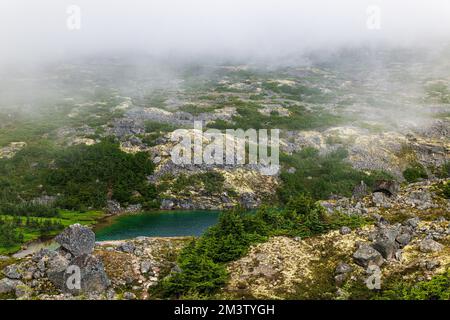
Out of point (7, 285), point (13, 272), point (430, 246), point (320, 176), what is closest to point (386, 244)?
point (430, 246)

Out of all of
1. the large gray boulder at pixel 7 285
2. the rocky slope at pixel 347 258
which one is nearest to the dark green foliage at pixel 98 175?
the large gray boulder at pixel 7 285

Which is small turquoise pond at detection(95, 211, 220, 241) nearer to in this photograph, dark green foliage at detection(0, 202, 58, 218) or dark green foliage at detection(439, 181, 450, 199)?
dark green foliage at detection(0, 202, 58, 218)

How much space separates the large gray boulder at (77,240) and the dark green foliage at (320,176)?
102 metres

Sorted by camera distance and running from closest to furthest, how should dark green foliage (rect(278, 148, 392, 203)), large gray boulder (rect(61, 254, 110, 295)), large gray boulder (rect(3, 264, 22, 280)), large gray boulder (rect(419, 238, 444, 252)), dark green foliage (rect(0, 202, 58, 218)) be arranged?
large gray boulder (rect(61, 254, 110, 295)) → large gray boulder (rect(419, 238, 444, 252)) → large gray boulder (rect(3, 264, 22, 280)) → dark green foliage (rect(0, 202, 58, 218)) → dark green foliage (rect(278, 148, 392, 203))

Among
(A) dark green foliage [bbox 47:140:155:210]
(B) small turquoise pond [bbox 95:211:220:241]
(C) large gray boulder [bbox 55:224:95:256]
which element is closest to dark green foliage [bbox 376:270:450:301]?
(C) large gray boulder [bbox 55:224:95:256]

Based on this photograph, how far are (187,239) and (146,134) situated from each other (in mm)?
122300

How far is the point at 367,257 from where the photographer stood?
151 ft

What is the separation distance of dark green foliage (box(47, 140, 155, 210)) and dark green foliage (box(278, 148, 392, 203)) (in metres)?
49.7

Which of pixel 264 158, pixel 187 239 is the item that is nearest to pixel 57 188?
pixel 264 158

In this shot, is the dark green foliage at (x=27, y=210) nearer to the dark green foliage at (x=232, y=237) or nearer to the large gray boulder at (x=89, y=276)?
the dark green foliage at (x=232, y=237)

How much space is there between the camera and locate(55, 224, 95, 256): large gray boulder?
172 feet

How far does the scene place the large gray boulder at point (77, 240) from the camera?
5256 cm

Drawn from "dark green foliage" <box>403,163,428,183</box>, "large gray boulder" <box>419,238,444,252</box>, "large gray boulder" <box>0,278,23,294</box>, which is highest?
"large gray boulder" <box>419,238,444,252</box>
